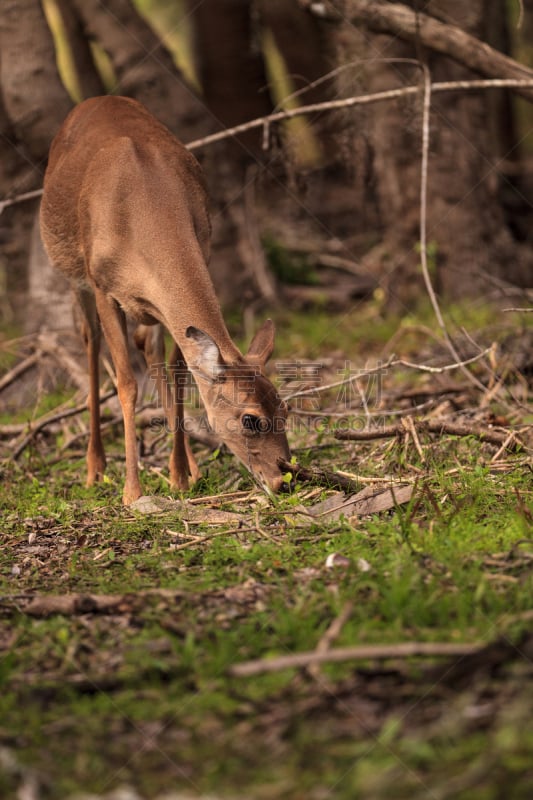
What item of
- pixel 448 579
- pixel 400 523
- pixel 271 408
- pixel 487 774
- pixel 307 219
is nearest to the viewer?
pixel 487 774

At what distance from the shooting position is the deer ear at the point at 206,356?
536cm

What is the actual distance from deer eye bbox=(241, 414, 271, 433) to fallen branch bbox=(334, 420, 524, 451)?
0.47 meters

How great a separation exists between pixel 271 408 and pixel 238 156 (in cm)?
583

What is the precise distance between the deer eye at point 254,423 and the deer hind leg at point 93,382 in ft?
4.46

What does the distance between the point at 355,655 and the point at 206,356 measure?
2.80 meters

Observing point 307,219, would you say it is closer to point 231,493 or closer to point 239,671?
point 231,493

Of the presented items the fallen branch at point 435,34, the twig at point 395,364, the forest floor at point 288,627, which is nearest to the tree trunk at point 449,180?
the fallen branch at point 435,34

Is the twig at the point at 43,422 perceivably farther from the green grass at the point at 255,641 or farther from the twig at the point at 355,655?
the twig at the point at 355,655

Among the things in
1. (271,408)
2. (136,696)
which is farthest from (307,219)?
(136,696)

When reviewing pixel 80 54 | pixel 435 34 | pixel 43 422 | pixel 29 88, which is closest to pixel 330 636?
pixel 43 422

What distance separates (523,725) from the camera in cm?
259

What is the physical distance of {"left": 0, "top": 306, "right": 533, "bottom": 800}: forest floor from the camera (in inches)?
102

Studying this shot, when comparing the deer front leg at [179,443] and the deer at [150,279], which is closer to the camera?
the deer at [150,279]

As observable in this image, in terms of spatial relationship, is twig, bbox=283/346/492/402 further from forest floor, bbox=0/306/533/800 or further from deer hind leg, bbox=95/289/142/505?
deer hind leg, bbox=95/289/142/505
